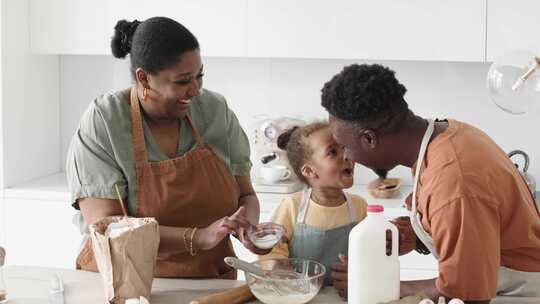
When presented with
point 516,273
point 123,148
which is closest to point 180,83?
point 123,148

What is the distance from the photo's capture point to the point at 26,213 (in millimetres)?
3938

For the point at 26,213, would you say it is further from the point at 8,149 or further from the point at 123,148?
the point at 123,148

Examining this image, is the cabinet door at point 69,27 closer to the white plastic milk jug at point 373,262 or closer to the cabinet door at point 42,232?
the cabinet door at point 42,232

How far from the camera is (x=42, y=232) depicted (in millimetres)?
3934

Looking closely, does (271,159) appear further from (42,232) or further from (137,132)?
(137,132)

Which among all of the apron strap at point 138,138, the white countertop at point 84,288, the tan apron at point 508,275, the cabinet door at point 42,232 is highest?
the apron strap at point 138,138

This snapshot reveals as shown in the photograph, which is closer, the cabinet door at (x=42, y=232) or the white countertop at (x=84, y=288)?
the white countertop at (x=84, y=288)

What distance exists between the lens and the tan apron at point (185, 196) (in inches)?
93.6

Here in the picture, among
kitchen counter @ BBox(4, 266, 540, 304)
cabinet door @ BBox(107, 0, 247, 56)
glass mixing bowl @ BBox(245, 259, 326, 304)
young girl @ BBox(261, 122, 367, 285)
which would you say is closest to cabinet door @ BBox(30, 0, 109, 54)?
cabinet door @ BBox(107, 0, 247, 56)

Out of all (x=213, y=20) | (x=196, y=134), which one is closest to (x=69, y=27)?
(x=213, y=20)

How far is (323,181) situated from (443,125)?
72 cm

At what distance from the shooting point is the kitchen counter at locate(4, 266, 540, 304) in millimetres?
2159

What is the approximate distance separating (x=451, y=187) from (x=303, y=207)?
2.88 ft

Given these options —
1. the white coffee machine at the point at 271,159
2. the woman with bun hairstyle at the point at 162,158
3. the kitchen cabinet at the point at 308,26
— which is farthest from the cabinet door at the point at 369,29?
the woman with bun hairstyle at the point at 162,158
